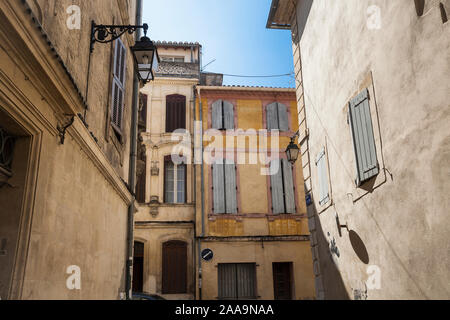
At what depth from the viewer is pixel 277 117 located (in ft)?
61.8

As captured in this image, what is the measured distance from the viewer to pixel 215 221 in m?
16.9

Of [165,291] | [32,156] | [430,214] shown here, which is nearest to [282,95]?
[165,291]

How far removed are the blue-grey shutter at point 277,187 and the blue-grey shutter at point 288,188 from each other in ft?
0.61

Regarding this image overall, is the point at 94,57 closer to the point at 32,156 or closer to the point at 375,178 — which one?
the point at 32,156

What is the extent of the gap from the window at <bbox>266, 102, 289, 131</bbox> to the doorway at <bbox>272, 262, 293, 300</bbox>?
19.6 ft

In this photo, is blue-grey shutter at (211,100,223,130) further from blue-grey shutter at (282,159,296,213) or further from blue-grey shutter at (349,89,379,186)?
blue-grey shutter at (349,89,379,186)

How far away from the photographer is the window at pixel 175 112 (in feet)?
59.8

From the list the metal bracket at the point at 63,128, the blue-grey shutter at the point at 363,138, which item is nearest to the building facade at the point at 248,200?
the blue-grey shutter at the point at 363,138

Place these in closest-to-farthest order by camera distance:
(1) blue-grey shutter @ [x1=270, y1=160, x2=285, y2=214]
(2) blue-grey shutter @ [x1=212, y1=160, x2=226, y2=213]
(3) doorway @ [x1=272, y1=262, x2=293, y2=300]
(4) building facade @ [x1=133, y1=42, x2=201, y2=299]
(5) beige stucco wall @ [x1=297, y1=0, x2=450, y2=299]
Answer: (5) beige stucco wall @ [x1=297, y1=0, x2=450, y2=299] < (4) building facade @ [x1=133, y1=42, x2=201, y2=299] < (3) doorway @ [x1=272, y1=262, x2=293, y2=300] < (2) blue-grey shutter @ [x1=212, y1=160, x2=226, y2=213] < (1) blue-grey shutter @ [x1=270, y1=160, x2=285, y2=214]

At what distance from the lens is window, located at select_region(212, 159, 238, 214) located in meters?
17.2

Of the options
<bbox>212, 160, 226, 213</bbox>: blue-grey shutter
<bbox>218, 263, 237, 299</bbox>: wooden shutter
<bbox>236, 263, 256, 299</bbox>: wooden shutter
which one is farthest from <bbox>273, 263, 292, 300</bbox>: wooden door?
<bbox>212, 160, 226, 213</bbox>: blue-grey shutter

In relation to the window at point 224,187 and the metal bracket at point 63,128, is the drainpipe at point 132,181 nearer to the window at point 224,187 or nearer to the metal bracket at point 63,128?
the metal bracket at point 63,128

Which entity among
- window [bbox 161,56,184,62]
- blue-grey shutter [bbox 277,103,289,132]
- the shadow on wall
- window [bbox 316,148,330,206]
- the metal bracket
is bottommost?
the shadow on wall

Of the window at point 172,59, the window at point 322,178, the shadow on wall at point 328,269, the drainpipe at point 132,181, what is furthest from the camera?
the window at point 172,59
